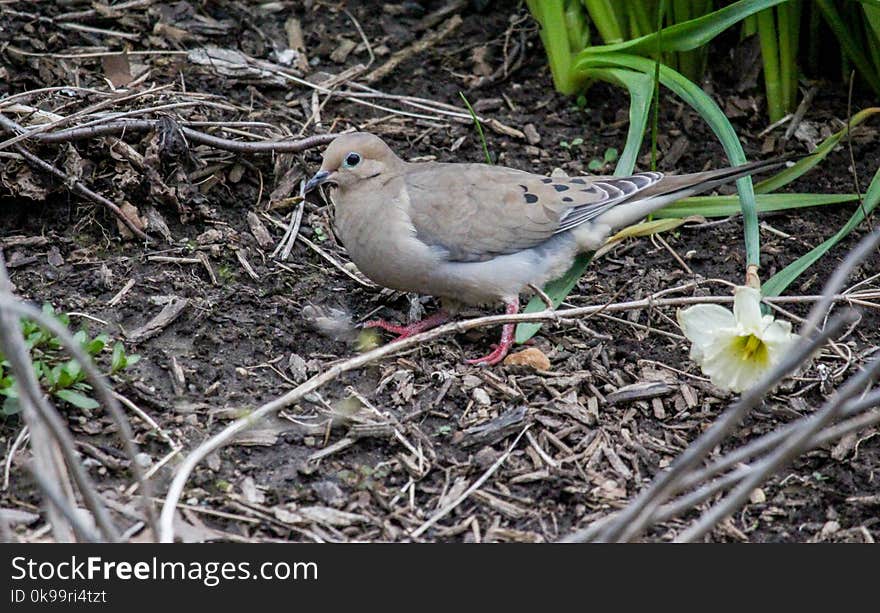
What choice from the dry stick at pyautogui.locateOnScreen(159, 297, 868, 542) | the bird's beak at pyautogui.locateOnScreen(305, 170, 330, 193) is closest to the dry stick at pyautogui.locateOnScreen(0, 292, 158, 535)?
the dry stick at pyautogui.locateOnScreen(159, 297, 868, 542)

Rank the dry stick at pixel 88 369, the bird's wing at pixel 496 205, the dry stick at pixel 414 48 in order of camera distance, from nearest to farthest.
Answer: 1. the dry stick at pixel 88 369
2. the bird's wing at pixel 496 205
3. the dry stick at pixel 414 48

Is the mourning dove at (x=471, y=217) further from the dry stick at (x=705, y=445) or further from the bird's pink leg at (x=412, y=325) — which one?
the dry stick at (x=705, y=445)

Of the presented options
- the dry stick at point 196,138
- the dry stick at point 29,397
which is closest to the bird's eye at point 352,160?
the dry stick at point 196,138

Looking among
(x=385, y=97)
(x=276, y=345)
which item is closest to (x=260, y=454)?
(x=276, y=345)

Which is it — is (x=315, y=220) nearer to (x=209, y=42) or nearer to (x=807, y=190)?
(x=209, y=42)

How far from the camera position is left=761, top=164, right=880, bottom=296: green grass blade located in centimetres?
432

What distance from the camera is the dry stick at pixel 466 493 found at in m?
3.43

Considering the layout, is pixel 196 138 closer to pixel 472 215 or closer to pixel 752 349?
Answer: pixel 472 215

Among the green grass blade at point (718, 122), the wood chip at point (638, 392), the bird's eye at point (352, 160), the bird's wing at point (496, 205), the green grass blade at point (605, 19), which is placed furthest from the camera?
the green grass blade at point (605, 19)

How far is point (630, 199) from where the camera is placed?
183 inches

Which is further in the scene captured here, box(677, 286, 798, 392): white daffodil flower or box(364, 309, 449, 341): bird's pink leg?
box(364, 309, 449, 341): bird's pink leg

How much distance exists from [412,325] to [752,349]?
156 cm

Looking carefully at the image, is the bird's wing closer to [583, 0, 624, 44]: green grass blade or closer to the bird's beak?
the bird's beak

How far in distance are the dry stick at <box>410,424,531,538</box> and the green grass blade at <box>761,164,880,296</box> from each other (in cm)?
123
